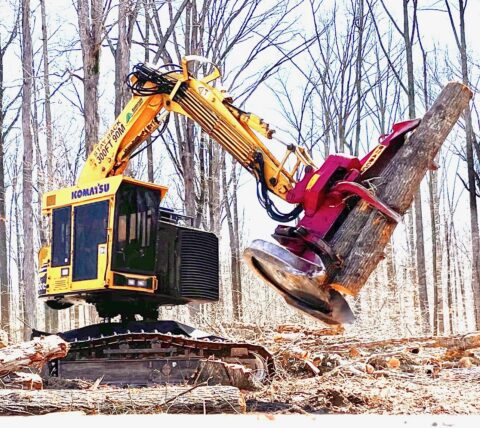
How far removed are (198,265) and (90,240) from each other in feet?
4.68

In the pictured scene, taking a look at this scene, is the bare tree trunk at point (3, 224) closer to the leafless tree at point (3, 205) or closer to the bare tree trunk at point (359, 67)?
the leafless tree at point (3, 205)

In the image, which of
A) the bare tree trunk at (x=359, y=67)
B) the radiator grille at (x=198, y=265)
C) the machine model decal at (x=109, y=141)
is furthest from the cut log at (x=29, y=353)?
the bare tree trunk at (x=359, y=67)

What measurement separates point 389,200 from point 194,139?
12638mm

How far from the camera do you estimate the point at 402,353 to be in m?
10.3

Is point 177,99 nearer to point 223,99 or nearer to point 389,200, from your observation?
point 223,99

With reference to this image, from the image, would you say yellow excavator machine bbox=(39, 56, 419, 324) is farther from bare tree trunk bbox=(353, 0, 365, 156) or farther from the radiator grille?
bare tree trunk bbox=(353, 0, 365, 156)

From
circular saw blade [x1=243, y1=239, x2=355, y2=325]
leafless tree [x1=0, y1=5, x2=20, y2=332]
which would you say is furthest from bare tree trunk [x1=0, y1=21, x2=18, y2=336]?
circular saw blade [x1=243, y1=239, x2=355, y2=325]

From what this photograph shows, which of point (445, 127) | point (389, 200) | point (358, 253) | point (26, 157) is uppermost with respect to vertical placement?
point (26, 157)

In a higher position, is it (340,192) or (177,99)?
(177,99)

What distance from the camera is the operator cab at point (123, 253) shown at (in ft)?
30.7

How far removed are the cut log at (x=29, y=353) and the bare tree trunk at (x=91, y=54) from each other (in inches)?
269

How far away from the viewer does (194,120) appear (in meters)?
9.23

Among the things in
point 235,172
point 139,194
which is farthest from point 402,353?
point 235,172

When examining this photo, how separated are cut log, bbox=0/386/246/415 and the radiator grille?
4.00m
